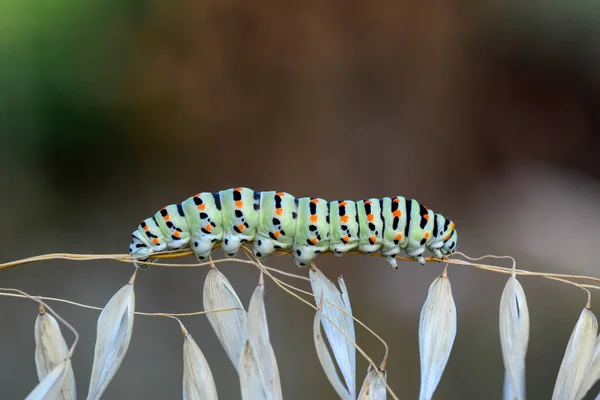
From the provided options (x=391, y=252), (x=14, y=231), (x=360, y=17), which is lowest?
(x=391, y=252)

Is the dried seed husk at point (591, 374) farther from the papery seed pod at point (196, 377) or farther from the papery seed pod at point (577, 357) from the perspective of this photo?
the papery seed pod at point (196, 377)

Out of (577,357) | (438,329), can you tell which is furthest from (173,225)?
(577,357)

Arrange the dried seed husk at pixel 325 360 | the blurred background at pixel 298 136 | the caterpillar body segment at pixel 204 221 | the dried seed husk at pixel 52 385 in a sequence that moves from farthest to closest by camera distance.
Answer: the blurred background at pixel 298 136 → the caterpillar body segment at pixel 204 221 → the dried seed husk at pixel 325 360 → the dried seed husk at pixel 52 385

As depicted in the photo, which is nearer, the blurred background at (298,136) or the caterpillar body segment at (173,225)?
the caterpillar body segment at (173,225)

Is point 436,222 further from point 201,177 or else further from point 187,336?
point 201,177

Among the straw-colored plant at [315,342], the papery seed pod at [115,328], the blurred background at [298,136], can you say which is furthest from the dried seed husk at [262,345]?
the blurred background at [298,136]

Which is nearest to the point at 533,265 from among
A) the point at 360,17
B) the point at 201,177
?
the point at 360,17
